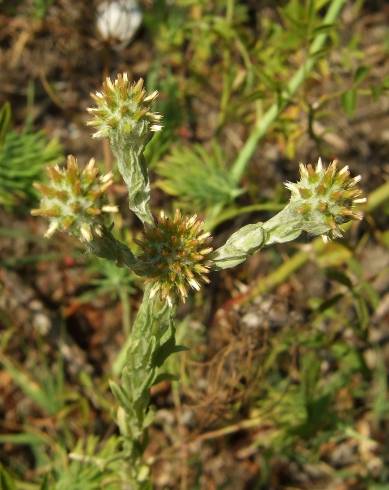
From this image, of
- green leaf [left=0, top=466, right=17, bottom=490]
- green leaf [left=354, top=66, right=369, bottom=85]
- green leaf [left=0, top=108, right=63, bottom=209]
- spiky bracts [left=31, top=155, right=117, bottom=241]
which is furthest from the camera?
green leaf [left=0, top=108, right=63, bottom=209]

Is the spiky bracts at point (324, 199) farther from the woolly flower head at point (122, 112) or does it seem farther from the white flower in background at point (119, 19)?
the white flower in background at point (119, 19)

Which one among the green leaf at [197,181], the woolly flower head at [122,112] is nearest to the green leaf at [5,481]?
the woolly flower head at [122,112]

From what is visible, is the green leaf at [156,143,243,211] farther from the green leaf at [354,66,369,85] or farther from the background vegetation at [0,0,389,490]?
the green leaf at [354,66,369,85]

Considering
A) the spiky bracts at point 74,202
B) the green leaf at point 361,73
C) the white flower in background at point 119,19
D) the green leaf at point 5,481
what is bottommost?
the green leaf at point 5,481

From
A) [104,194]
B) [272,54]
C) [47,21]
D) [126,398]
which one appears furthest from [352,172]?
[104,194]

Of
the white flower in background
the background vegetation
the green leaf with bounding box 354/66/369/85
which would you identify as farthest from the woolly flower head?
the white flower in background

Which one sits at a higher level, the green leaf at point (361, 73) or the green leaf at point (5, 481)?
the green leaf at point (361, 73)

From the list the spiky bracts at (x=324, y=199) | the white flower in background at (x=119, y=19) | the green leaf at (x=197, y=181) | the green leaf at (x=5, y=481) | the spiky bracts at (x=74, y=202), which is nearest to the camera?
the spiky bracts at (x=74, y=202)
